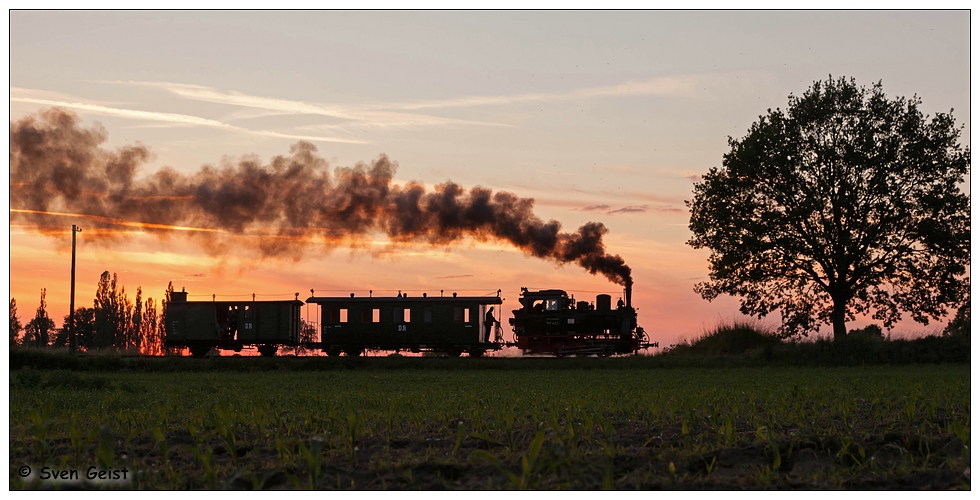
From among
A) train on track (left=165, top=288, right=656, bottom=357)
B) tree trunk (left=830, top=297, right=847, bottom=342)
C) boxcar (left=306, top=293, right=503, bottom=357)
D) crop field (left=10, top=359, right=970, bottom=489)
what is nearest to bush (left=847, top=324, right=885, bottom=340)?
tree trunk (left=830, top=297, right=847, bottom=342)

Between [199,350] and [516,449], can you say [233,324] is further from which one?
[516,449]

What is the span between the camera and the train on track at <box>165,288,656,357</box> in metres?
38.1

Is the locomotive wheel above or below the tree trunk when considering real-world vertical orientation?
below

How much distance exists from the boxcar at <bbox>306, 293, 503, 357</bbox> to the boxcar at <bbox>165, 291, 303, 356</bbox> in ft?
6.53

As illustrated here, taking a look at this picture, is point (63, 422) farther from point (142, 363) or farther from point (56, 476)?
point (142, 363)

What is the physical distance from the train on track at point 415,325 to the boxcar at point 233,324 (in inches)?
1.8

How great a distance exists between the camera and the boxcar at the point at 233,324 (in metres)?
40.8

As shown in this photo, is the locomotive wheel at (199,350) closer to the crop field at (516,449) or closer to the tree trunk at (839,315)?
the tree trunk at (839,315)

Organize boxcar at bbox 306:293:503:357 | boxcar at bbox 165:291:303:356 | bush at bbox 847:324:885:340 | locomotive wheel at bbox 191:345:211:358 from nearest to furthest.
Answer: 1. bush at bbox 847:324:885:340
2. boxcar at bbox 306:293:503:357
3. boxcar at bbox 165:291:303:356
4. locomotive wheel at bbox 191:345:211:358

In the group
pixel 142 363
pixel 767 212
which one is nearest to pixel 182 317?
pixel 142 363

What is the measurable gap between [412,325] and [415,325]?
5.1 inches

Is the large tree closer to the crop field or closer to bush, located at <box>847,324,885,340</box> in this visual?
bush, located at <box>847,324,885,340</box>

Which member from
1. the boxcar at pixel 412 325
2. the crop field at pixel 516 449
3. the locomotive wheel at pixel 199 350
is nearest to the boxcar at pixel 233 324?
the locomotive wheel at pixel 199 350

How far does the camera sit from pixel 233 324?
41.5 metres
